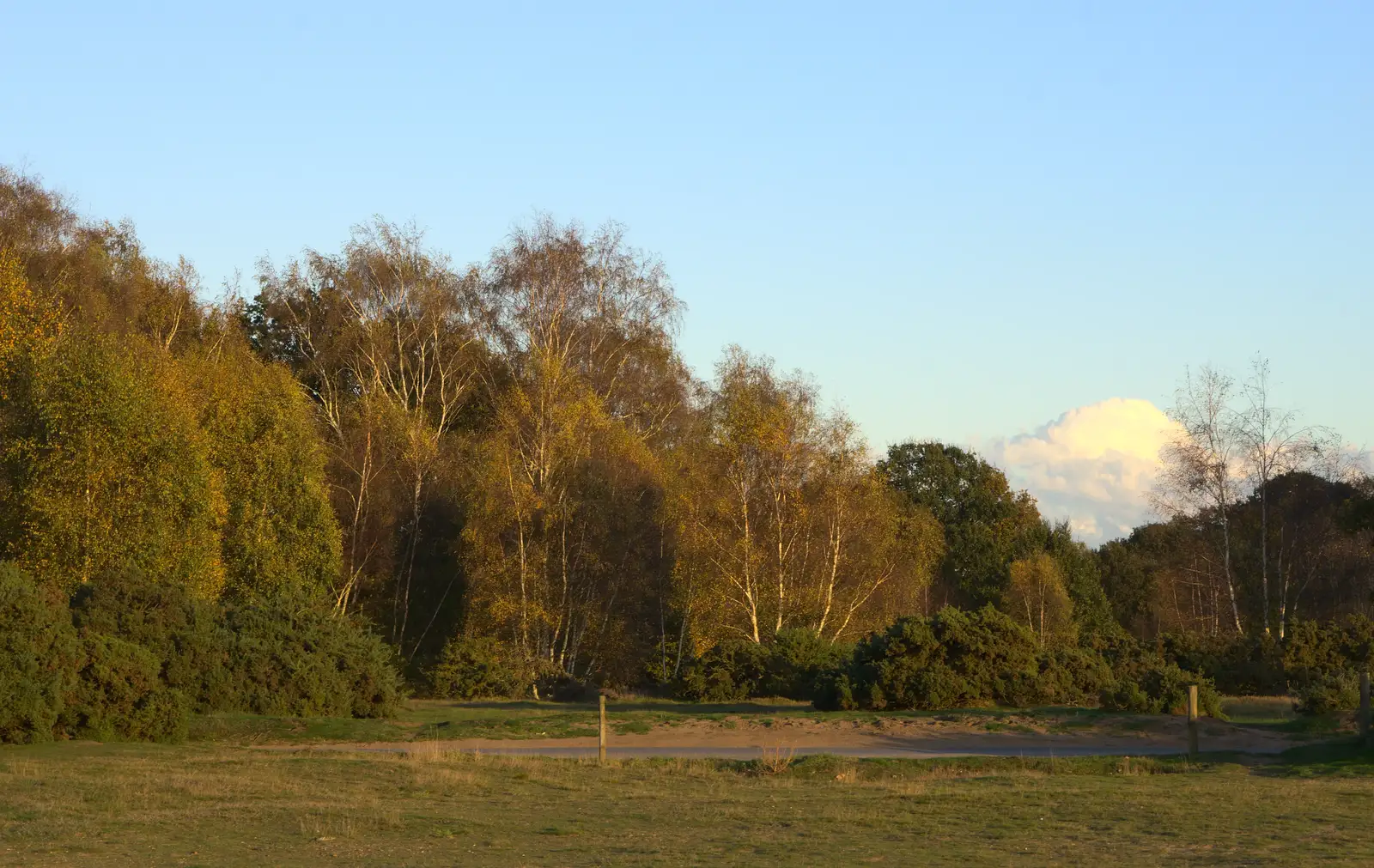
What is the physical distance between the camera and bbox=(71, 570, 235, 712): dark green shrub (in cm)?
2827

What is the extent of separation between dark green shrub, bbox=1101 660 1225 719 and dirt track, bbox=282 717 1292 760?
117 cm

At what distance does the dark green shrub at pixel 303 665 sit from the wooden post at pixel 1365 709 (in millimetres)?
20196

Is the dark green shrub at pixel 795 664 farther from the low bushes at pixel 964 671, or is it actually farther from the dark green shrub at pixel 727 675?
the low bushes at pixel 964 671

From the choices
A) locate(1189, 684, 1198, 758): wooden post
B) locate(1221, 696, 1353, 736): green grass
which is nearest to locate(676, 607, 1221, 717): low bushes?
locate(1221, 696, 1353, 736): green grass

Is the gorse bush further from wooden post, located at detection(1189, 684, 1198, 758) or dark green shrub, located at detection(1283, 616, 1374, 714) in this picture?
wooden post, located at detection(1189, 684, 1198, 758)

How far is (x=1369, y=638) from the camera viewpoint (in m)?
36.6

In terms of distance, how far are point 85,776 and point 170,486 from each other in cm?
1550

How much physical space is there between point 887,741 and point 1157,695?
21.3ft

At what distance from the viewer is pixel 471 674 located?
4088 centimetres

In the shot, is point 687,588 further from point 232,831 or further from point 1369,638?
point 232,831

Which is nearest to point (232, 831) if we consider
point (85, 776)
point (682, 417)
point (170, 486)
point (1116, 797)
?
point (85, 776)

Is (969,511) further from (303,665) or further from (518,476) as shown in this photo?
(303,665)

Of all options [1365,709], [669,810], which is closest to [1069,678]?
[1365,709]

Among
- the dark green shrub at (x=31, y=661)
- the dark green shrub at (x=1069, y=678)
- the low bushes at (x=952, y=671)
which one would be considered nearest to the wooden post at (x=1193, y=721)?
the low bushes at (x=952, y=671)
